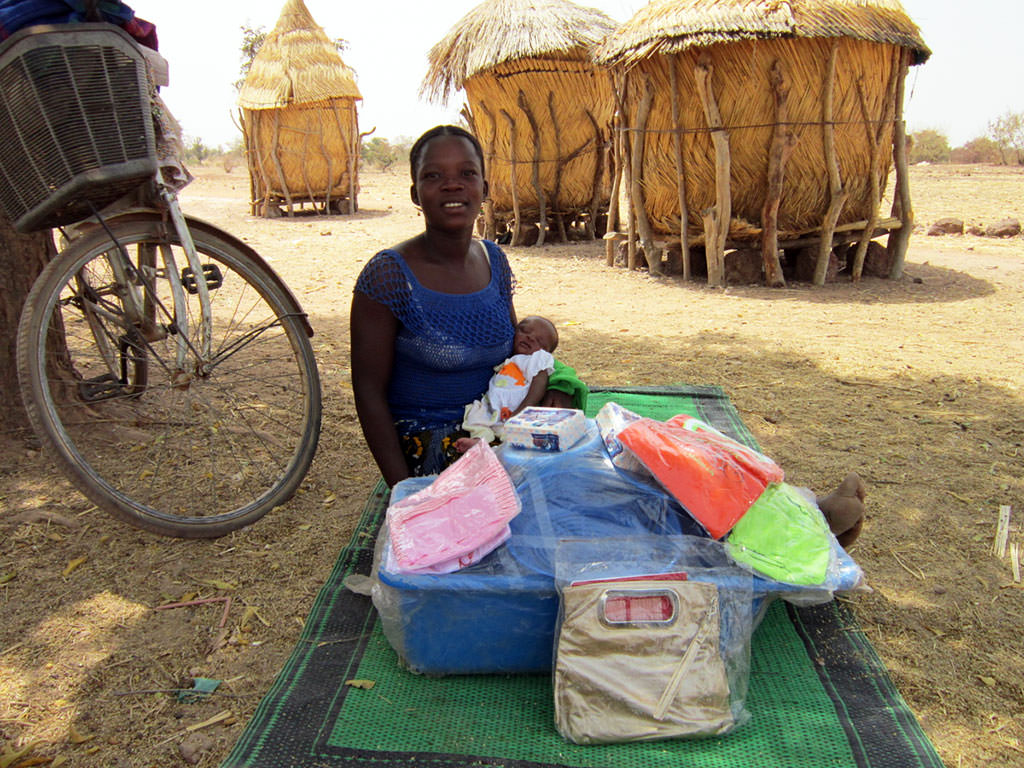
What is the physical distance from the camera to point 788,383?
13.4 feet

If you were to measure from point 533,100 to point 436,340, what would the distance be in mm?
7187

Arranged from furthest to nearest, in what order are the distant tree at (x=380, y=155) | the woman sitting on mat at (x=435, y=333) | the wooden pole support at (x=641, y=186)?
the distant tree at (x=380, y=155), the wooden pole support at (x=641, y=186), the woman sitting on mat at (x=435, y=333)

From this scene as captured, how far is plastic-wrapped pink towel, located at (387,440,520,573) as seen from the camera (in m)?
1.76

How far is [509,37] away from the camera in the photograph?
8.52 m

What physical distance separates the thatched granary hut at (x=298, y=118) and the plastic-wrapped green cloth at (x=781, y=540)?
12048 mm

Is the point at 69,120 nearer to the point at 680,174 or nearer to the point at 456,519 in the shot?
the point at 456,519

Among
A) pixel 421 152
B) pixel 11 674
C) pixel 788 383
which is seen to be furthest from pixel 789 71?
pixel 11 674

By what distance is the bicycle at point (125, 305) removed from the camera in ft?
6.66

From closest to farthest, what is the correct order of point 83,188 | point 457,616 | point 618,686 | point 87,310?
point 618,686 < point 457,616 < point 83,188 < point 87,310

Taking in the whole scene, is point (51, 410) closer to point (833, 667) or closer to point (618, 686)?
point (618, 686)

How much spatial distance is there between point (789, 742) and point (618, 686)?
39 centimetres

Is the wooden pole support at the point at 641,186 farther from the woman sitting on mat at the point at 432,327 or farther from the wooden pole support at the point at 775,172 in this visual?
the woman sitting on mat at the point at 432,327

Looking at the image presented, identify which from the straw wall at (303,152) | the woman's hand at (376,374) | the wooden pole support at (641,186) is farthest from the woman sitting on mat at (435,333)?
the straw wall at (303,152)

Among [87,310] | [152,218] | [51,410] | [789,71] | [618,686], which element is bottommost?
[618,686]
